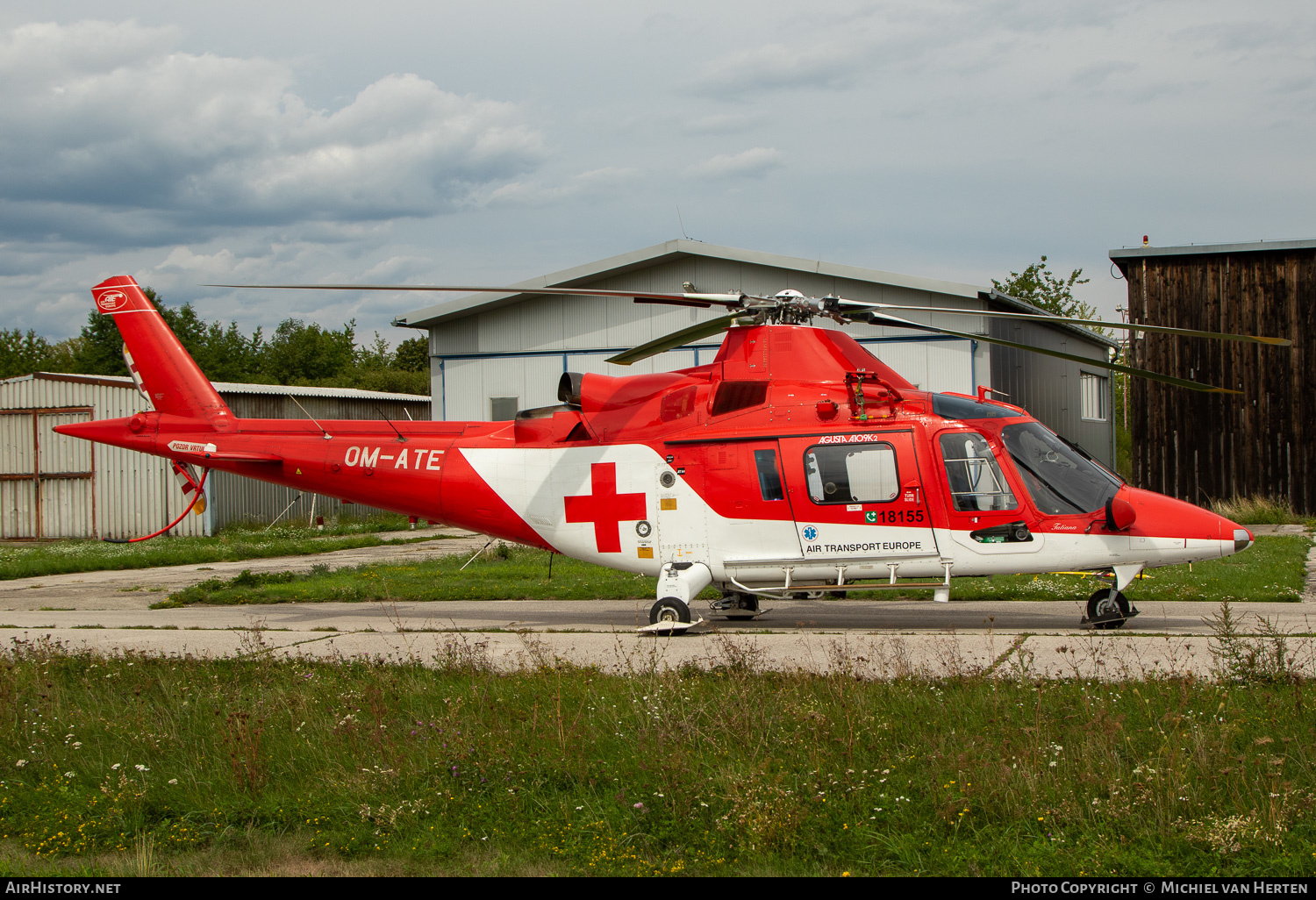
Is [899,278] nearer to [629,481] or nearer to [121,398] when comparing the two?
[629,481]

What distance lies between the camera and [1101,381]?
132ft

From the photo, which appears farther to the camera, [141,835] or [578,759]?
[578,759]

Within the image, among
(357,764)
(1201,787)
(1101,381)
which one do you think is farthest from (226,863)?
(1101,381)

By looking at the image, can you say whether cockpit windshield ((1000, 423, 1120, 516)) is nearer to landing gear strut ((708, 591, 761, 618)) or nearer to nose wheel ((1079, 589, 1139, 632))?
nose wheel ((1079, 589, 1139, 632))

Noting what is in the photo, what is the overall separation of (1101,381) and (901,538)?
107 ft

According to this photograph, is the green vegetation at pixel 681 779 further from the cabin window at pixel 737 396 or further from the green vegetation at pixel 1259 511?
the green vegetation at pixel 1259 511

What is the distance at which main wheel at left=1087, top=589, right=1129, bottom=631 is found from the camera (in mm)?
10828

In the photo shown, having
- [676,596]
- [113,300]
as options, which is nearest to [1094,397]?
[676,596]

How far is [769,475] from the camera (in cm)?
1168

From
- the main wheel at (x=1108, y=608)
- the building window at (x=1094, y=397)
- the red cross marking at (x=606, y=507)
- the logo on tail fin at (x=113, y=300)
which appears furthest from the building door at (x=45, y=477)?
the building window at (x=1094, y=397)

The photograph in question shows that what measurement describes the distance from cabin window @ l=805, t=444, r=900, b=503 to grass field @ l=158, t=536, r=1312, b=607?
2.53 metres

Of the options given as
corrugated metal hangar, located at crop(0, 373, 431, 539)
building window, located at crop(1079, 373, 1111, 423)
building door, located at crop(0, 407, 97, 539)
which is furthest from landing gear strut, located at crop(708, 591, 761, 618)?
building window, located at crop(1079, 373, 1111, 423)

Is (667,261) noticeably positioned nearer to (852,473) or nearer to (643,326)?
(643,326)

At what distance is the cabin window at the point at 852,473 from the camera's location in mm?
11359
